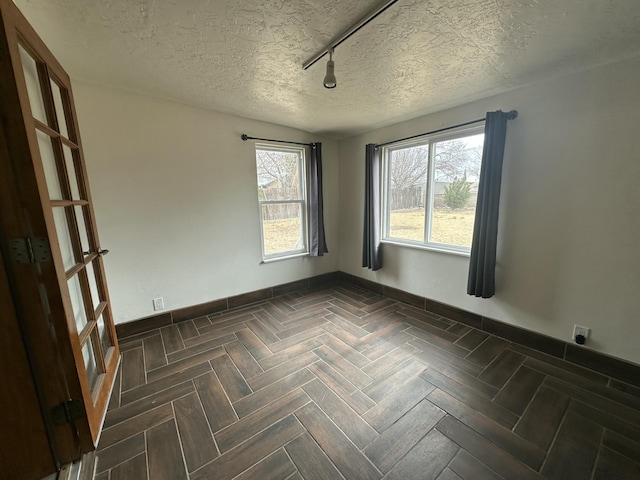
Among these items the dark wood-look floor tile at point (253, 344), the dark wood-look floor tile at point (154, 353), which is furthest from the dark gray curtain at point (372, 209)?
the dark wood-look floor tile at point (154, 353)

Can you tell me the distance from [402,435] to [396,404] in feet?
0.70

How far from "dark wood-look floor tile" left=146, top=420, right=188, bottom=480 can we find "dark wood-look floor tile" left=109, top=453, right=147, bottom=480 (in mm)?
25

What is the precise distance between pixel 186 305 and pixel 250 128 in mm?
2154

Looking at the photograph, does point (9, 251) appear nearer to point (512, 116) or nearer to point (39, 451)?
point (39, 451)

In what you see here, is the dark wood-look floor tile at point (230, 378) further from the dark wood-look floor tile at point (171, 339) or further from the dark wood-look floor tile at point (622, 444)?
the dark wood-look floor tile at point (622, 444)

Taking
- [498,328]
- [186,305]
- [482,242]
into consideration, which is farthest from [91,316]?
[498,328]

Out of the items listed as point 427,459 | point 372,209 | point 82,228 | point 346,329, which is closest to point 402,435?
point 427,459

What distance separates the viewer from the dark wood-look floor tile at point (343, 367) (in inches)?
69.4

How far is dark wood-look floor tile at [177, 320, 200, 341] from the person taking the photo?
235 cm

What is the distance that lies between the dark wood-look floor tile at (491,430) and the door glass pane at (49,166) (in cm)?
264

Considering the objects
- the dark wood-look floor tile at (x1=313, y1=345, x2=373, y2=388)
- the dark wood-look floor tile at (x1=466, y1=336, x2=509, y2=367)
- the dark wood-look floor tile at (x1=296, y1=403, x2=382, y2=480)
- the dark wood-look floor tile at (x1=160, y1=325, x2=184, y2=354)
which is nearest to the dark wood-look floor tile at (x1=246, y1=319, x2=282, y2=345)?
the dark wood-look floor tile at (x1=313, y1=345, x2=373, y2=388)

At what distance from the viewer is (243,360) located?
1996 mm

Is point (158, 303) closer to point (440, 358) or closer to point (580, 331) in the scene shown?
point (440, 358)

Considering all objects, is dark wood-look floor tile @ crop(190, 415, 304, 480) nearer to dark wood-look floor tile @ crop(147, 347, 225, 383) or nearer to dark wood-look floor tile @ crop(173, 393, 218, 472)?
dark wood-look floor tile @ crop(173, 393, 218, 472)
